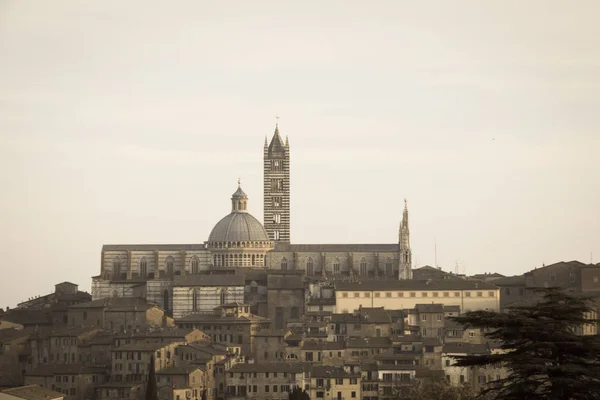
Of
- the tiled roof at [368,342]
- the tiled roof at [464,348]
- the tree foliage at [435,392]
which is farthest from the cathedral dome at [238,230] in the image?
the tree foliage at [435,392]

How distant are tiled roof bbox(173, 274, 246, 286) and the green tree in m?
71.8

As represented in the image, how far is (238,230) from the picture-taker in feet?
361

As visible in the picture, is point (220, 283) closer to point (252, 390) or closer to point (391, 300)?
point (391, 300)

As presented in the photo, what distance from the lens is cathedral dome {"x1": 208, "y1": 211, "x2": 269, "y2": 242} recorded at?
361 feet

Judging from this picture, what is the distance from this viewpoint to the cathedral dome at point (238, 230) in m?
110

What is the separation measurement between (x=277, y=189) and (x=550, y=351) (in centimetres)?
9227

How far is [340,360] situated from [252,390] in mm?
6891

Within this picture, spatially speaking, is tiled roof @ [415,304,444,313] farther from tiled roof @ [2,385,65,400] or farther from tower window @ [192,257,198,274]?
tiled roof @ [2,385,65,400]

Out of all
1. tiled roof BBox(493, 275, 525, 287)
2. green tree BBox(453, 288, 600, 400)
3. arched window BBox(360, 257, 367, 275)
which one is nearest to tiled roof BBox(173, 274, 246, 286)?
arched window BBox(360, 257, 367, 275)

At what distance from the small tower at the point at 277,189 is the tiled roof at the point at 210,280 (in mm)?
16085

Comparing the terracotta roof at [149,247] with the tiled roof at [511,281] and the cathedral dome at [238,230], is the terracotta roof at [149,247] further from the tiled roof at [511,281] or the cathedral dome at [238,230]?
the tiled roof at [511,281]

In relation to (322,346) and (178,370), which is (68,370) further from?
(322,346)

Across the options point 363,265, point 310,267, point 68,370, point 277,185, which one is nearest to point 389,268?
point 363,265

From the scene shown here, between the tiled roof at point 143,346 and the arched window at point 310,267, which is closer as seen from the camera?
the tiled roof at point 143,346
